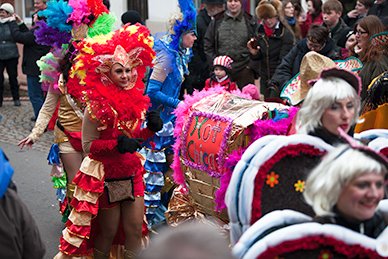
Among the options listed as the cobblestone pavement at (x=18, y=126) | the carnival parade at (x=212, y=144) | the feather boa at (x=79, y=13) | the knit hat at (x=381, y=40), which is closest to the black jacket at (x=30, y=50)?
the cobblestone pavement at (x=18, y=126)

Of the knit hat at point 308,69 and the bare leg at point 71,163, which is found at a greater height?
the knit hat at point 308,69

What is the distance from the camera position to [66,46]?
4.68 meters

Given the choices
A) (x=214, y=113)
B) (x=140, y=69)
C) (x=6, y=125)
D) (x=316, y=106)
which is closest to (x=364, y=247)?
(x=316, y=106)

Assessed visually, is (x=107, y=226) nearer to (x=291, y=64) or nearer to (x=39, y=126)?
(x=39, y=126)

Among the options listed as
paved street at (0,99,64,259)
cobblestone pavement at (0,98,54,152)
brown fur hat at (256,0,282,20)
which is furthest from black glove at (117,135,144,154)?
cobblestone pavement at (0,98,54,152)

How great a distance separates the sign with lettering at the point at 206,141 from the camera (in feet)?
11.6

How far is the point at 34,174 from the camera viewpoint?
22.1ft

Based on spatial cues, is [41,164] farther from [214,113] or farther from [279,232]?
[279,232]

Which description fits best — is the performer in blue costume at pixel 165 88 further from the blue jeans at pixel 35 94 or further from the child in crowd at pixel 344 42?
the blue jeans at pixel 35 94

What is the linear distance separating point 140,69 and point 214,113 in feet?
2.37

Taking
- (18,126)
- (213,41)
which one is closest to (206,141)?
(213,41)

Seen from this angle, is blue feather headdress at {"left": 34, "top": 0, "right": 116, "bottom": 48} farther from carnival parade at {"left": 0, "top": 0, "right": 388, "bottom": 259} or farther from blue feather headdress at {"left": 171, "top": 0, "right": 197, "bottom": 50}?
blue feather headdress at {"left": 171, "top": 0, "right": 197, "bottom": 50}

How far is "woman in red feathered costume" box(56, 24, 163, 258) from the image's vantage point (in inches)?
141

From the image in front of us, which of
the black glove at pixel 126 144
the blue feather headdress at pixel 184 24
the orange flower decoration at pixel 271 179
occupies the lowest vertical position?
the black glove at pixel 126 144
